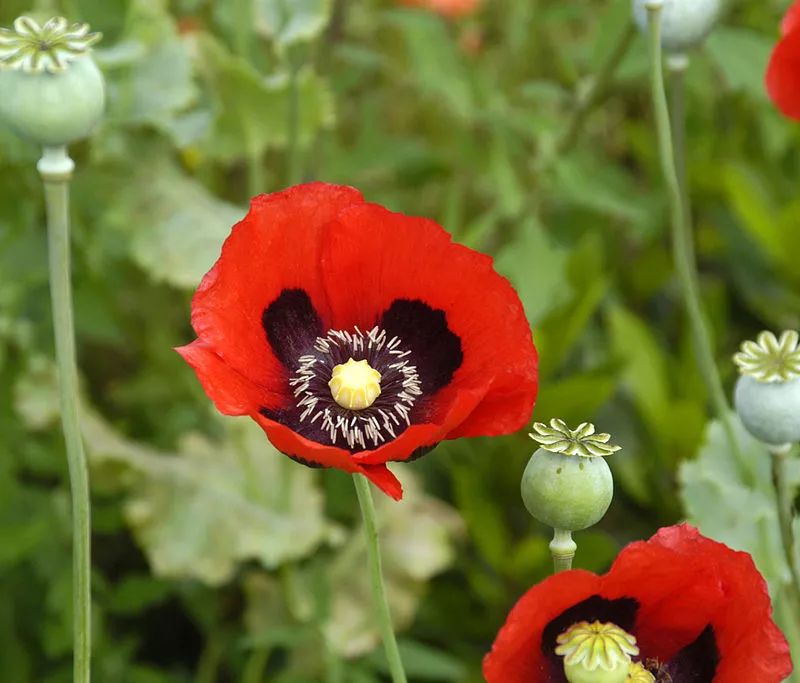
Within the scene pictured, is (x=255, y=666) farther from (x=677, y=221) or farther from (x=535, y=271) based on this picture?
A: (x=677, y=221)

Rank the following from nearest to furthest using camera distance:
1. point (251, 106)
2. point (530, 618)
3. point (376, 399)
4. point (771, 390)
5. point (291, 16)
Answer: point (530, 618)
point (771, 390)
point (376, 399)
point (291, 16)
point (251, 106)

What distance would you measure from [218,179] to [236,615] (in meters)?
0.58

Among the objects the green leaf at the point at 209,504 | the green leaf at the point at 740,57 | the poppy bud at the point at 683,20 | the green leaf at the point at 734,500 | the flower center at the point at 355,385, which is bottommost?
the green leaf at the point at 209,504

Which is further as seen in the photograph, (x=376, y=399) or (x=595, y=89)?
(x=595, y=89)

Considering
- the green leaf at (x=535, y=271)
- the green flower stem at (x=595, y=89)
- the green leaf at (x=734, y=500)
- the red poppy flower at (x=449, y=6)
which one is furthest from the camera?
the red poppy flower at (x=449, y=6)

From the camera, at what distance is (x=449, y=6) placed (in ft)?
6.24

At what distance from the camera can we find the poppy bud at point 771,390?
2.24 feet

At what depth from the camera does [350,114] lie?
6.36 ft

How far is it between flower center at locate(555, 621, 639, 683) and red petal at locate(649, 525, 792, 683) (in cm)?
5

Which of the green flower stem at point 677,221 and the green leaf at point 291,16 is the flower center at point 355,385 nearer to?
the green flower stem at point 677,221

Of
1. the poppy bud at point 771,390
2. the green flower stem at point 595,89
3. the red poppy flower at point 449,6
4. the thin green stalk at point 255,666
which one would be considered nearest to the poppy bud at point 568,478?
the poppy bud at point 771,390

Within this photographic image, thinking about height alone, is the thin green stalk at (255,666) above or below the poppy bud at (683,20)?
below

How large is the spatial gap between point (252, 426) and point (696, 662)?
0.73m

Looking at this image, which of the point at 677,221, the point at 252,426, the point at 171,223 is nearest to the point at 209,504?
the point at 252,426
